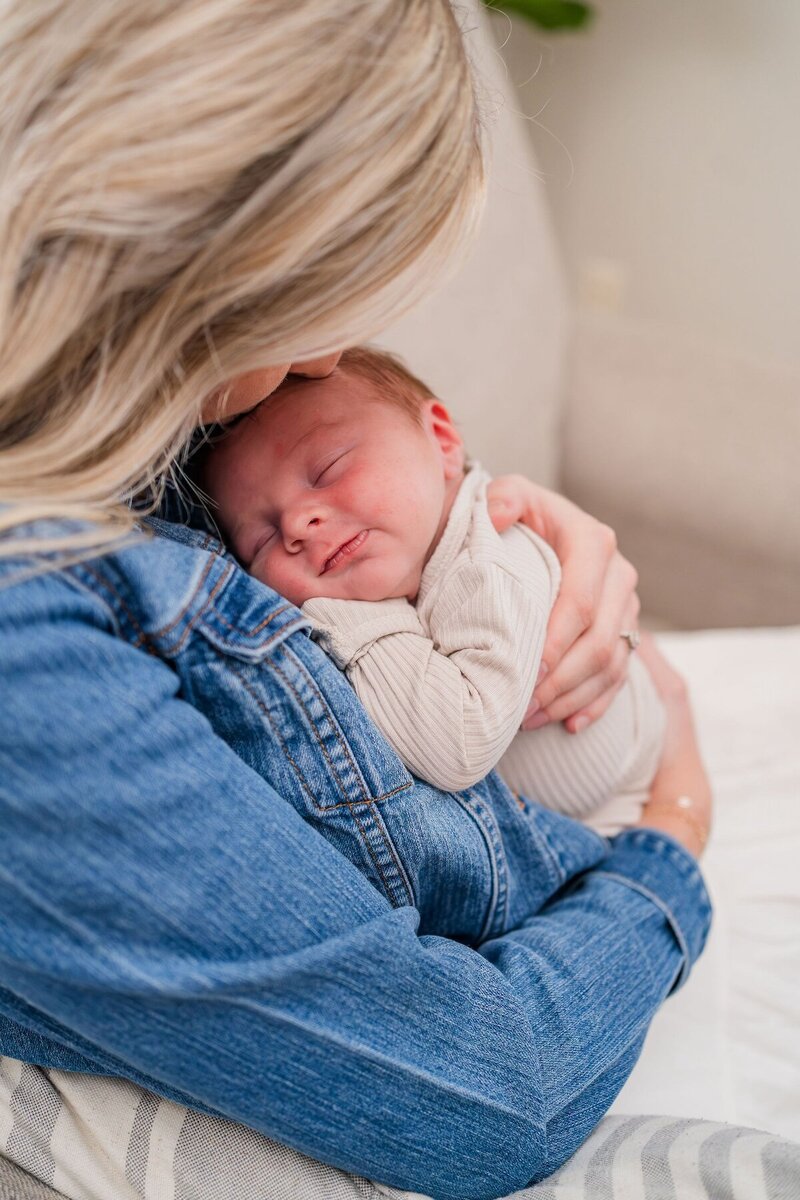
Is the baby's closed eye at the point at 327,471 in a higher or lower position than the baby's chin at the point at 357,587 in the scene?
higher

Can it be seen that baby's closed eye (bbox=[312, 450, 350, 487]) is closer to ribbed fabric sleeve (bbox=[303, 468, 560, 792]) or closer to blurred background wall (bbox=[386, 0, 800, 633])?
ribbed fabric sleeve (bbox=[303, 468, 560, 792])

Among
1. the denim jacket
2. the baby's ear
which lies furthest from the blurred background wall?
the denim jacket

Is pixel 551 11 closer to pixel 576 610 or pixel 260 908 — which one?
pixel 576 610

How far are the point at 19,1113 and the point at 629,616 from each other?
65 centimetres

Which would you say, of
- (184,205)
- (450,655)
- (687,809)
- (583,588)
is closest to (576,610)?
(583,588)

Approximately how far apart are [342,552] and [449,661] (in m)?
0.13

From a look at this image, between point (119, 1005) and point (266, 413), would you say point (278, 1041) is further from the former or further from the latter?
point (266, 413)

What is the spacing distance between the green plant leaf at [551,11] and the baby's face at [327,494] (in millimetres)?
1323

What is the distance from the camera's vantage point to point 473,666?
79cm

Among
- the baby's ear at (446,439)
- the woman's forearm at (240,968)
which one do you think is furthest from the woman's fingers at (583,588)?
the woman's forearm at (240,968)

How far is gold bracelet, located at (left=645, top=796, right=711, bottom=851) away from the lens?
1038mm

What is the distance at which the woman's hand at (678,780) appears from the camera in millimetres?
1031

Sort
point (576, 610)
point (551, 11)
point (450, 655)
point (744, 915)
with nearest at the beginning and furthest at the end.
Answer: point (450, 655) < point (576, 610) < point (744, 915) < point (551, 11)

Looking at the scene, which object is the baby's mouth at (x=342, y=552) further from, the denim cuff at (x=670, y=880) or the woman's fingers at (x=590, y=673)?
the denim cuff at (x=670, y=880)
